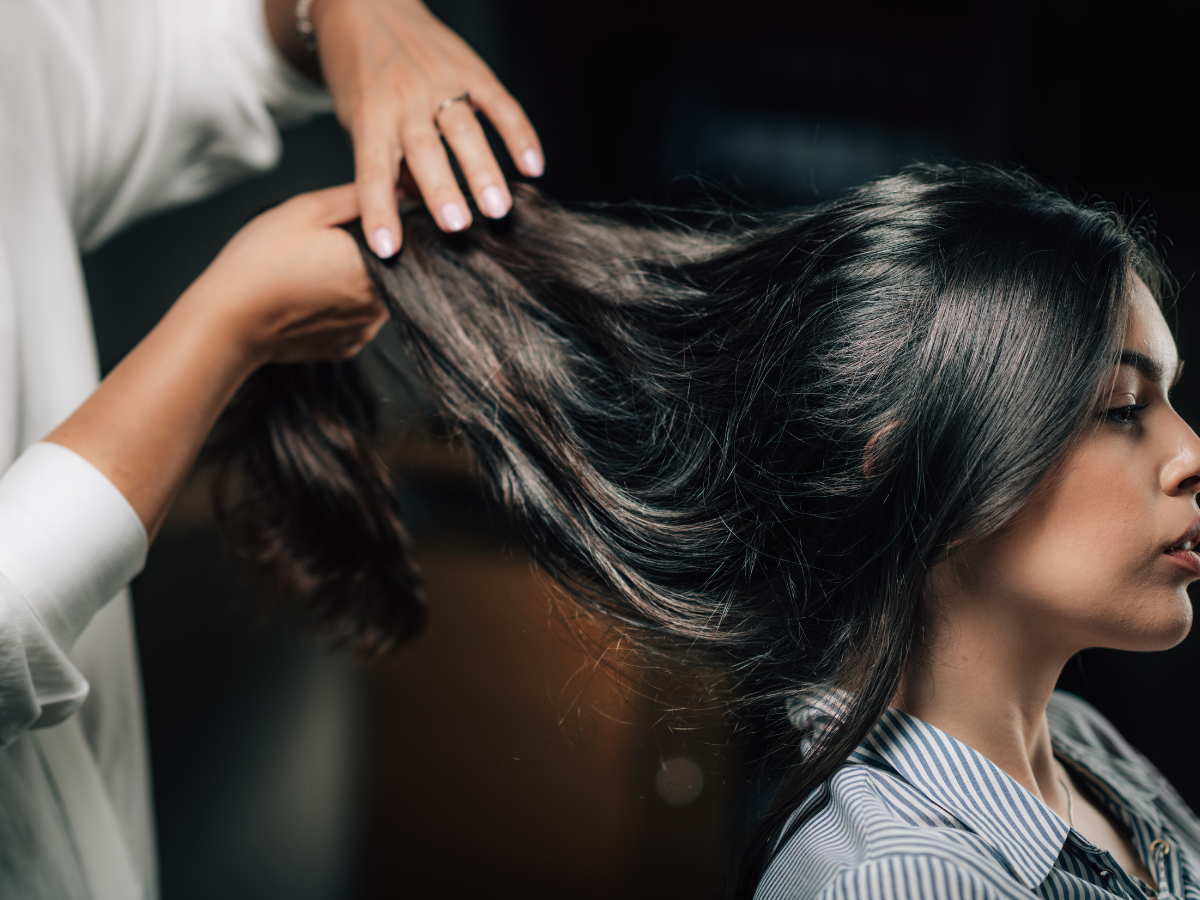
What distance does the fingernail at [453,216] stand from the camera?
0.51 m

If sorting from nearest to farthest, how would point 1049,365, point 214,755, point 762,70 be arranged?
point 1049,365 < point 762,70 < point 214,755

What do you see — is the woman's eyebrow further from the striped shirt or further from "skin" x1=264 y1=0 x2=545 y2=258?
"skin" x1=264 y1=0 x2=545 y2=258

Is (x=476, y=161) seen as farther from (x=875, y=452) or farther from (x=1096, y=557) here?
(x=1096, y=557)

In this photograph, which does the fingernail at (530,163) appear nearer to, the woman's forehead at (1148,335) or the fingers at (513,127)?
the fingers at (513,127)

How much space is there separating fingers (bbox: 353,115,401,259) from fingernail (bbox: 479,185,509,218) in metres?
0.07

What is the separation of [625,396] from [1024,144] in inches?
20.6

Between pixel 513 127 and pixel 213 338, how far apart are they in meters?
0.29

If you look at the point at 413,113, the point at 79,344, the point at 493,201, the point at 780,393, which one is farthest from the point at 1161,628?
the point at 79,344

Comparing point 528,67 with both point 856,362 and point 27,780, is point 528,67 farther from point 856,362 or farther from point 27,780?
point 27,780

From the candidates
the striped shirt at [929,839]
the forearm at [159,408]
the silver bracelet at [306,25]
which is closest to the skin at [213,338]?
the forearm at [159,408]

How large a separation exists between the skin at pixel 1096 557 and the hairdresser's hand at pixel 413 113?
425 millimetres

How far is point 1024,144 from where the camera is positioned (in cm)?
69

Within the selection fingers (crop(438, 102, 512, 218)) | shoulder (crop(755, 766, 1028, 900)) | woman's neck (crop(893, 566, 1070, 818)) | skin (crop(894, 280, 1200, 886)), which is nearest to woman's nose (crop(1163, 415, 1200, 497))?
skin (crop(894, 280, 1200, 886))

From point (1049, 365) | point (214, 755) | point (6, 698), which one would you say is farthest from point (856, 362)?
point (214, 755)
